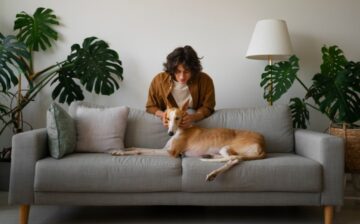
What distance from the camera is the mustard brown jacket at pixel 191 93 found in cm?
304

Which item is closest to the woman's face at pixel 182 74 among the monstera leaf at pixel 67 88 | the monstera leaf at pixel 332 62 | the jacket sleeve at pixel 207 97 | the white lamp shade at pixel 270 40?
the jacket sleeve at pixel 207 97

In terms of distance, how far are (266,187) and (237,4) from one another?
7.08 feet

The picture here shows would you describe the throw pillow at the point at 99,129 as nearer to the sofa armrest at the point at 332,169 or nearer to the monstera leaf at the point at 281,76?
the monstera leaf at the point at 281,76

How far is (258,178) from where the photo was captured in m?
2.32

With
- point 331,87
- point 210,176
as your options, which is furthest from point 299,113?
point 210,176

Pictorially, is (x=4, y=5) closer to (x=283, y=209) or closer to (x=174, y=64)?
(x=174, y=64)

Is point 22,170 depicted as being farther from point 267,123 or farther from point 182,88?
point 267,123

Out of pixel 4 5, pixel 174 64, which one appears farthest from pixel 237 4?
pixel 4 5

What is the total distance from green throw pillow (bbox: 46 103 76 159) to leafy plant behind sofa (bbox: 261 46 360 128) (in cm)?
186

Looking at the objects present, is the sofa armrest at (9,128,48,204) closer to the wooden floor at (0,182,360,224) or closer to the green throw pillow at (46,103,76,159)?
the green throw pillow at (46,103,76,159)

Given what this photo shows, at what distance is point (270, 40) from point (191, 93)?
0.91 m

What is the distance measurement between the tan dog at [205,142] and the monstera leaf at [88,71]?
0.96 meters

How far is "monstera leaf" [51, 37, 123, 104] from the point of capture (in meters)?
3.33

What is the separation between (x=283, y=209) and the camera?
9.42 feet
